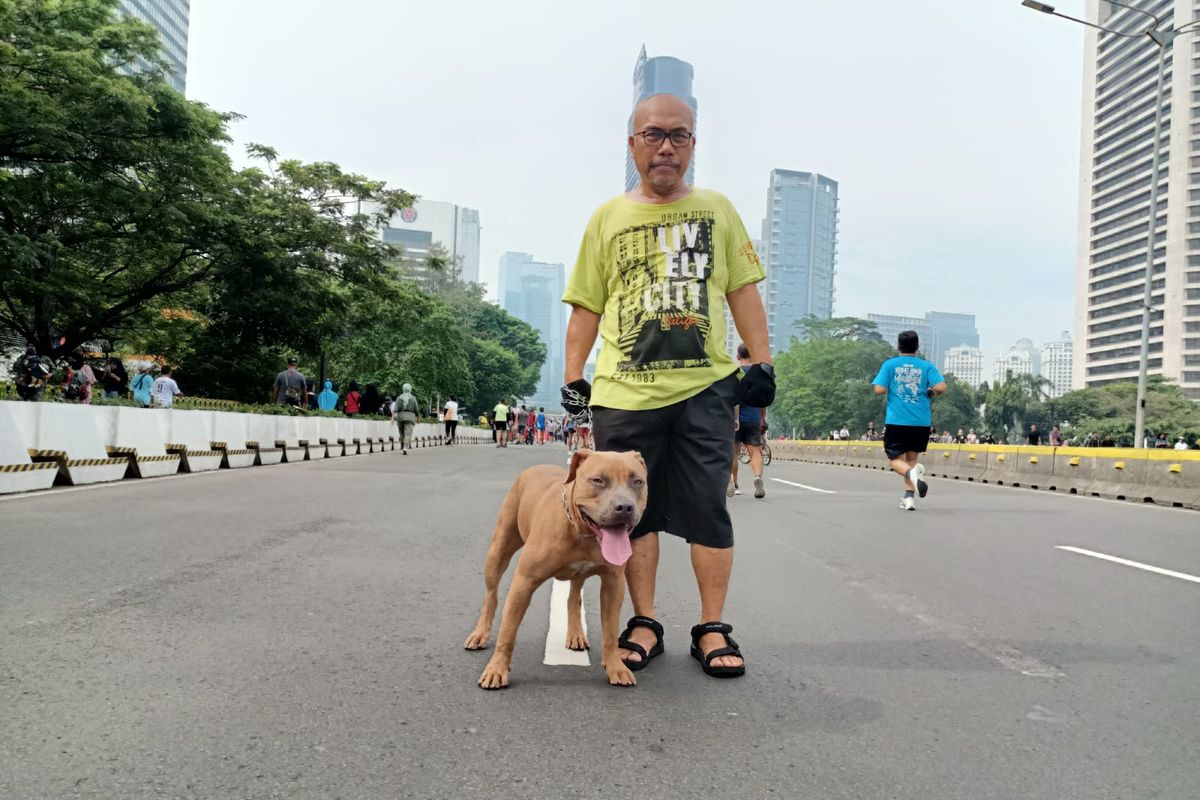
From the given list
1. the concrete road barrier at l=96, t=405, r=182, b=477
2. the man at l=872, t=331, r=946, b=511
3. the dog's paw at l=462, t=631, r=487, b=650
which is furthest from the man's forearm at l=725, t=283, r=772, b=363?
the concrete road barrier at l=96, t=405, r=182, b=477

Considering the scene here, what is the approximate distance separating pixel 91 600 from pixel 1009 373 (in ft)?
380

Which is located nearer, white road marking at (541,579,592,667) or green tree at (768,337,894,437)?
white road marking at (541,579,592,667)

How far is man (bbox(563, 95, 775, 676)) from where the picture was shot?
12.7 feet

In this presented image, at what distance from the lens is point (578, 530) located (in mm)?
3201

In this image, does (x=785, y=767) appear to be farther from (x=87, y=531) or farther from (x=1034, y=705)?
(x=87, y=531)

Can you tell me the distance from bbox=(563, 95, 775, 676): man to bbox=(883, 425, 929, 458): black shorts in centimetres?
751

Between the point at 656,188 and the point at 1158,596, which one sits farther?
the point at 1158,596

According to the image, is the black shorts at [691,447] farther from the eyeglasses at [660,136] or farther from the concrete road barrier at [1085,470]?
the concrete road barrier at [1085,470]

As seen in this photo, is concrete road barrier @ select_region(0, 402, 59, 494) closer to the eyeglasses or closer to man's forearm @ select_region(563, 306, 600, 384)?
man's forearm @ select_region(563, 306, 600, 384)

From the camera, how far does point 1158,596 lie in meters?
5.46

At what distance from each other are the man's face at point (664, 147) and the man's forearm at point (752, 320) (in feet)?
1.71

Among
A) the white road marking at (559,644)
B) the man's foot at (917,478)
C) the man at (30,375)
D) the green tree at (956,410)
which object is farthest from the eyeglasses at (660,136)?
the green tree at (956,410)

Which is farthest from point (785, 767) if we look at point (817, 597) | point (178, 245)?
point (178, 245)

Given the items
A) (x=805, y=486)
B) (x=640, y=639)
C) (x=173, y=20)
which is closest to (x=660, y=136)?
(x=640, y=639)
